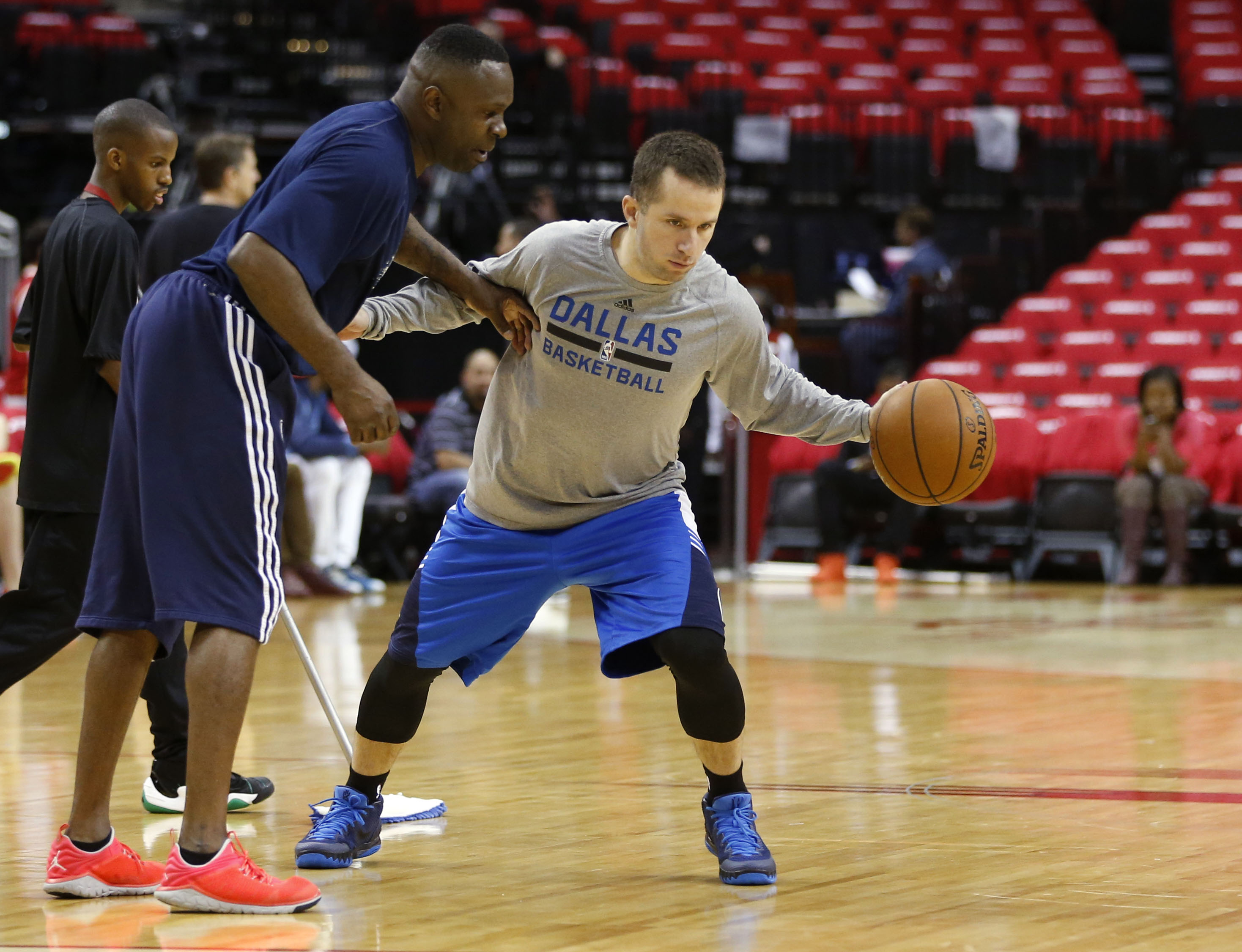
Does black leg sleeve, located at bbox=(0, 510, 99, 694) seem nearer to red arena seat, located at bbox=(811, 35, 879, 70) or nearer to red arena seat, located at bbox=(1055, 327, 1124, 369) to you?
red arena seat, located at bbox=(1055, 327, 1124, 369)

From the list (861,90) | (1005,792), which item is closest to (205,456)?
(1005,792)

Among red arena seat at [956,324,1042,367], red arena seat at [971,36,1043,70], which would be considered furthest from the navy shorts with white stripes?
red arena seat at [971,36,1043,70]

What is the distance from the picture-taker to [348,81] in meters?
15.7

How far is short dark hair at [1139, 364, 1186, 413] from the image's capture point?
441 inches

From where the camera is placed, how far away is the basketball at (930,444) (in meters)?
3.86

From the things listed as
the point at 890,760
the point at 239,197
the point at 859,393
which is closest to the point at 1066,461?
the point at 859,393

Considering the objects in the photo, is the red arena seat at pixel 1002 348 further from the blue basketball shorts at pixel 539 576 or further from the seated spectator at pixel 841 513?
the blue basketball shorts at pixel 539 576

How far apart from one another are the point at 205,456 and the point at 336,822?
3.10ft

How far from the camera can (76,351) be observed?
4.13 m

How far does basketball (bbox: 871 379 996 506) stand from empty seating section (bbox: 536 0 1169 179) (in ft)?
36.4

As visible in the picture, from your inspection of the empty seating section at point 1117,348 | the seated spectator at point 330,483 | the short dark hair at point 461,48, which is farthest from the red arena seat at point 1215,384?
the short dark hair at point 461,48

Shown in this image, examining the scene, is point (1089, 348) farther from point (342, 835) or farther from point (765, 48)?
point (342, 835)

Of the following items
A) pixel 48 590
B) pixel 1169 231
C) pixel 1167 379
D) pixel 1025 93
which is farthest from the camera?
pixel 1025 93

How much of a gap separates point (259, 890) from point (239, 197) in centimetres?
234
